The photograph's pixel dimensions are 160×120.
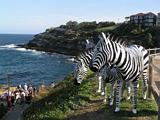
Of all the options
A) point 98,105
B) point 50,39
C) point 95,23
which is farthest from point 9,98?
point 95,23

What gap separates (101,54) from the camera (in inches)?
483

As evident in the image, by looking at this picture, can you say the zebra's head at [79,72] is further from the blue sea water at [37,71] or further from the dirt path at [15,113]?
the blue sea water at [37,71]

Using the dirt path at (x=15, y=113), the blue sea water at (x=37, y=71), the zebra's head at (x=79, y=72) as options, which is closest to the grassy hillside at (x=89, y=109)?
the zebra's head at (x=79, y=72)

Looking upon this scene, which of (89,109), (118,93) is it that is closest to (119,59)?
(118,93)

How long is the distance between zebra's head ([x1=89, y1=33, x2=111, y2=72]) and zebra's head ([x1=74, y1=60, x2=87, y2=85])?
324 centimetres

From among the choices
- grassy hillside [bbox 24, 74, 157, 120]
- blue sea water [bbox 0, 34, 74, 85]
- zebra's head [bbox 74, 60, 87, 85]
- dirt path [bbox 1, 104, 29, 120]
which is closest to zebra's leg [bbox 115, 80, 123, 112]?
grassy hillside [bbox 24, 74, 157, 120]

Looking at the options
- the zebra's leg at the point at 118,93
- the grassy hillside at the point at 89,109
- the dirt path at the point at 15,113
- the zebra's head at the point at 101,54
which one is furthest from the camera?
the dirt path at the point at 15,113

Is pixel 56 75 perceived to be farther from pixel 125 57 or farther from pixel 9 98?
pixel 125 57

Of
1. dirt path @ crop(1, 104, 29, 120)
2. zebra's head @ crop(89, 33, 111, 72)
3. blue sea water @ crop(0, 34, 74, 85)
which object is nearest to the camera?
zebra's head @ crop(89, 33, 111, 72)

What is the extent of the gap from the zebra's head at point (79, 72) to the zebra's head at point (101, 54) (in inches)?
128

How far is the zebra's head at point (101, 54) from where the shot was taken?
12133mm

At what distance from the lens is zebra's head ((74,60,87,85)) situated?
1558cm

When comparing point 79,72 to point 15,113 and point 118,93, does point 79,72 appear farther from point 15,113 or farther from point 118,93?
point 15,113

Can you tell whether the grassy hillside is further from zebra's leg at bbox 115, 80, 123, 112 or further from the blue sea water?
the blue sea water
